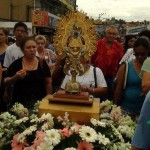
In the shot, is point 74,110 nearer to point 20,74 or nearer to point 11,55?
point 20,74

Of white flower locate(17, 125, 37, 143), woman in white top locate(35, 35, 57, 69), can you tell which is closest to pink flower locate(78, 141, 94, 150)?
white flower locate(17, 125, 37, 143)

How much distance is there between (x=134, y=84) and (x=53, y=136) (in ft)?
5.29

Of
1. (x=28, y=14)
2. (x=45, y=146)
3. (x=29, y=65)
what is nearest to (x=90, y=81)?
(x=29, y=65)

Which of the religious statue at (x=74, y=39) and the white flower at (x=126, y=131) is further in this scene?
the religious statue at (x=74, y=39)

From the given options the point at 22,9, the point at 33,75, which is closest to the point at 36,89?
the point at 33,75

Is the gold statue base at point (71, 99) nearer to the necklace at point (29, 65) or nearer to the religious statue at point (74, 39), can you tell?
the religious statue at point (74, 39)

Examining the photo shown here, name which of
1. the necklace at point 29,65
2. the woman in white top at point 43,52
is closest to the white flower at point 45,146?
the necklace at point 29,65

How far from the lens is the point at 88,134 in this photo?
2727mm

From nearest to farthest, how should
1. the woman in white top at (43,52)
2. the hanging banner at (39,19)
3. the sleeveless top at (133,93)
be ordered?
the sleeveless top at (133,93)
the woman in white top at (43,52)
the hanging banner at (39,19)

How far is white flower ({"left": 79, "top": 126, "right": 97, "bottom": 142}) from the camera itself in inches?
105

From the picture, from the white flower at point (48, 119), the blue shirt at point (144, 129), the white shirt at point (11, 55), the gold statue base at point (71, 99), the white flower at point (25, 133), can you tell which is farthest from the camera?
the white shirt at point (11, 55)

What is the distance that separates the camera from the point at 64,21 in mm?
3361

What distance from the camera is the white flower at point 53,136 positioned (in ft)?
8.64

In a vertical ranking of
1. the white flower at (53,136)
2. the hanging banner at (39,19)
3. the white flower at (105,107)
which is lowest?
the white flower at (53,136)
